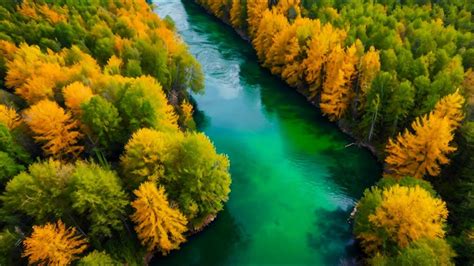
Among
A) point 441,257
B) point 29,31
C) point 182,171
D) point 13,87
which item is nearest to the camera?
point 441,257

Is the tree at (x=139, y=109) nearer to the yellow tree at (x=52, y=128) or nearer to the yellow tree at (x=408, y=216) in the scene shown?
the yellow tree at (x=52, y=128)

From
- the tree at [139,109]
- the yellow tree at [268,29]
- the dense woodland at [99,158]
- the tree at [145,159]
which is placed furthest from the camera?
the yellow tree at [268,29]

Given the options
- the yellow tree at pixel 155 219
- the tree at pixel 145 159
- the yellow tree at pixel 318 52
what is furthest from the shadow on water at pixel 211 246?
the yellow tree at pixel 318 52

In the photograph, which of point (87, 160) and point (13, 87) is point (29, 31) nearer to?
point (13, 87)

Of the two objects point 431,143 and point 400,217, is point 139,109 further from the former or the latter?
point 431,143

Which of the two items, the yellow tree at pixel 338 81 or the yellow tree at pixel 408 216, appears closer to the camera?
the yellow tree at pixel 408 216

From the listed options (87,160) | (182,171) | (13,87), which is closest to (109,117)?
(87,160)

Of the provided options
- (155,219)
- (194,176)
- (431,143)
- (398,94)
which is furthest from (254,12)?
(155,219)
